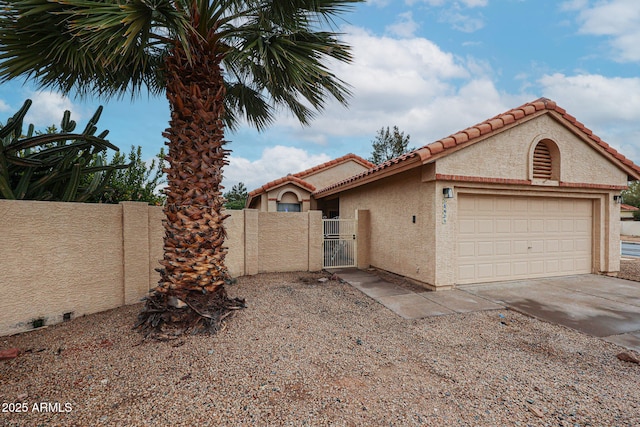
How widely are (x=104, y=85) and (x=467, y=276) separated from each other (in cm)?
994

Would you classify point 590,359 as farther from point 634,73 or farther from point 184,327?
point 634,73

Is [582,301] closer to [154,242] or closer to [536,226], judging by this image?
[536,226]

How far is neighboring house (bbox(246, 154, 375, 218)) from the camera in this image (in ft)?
54.2

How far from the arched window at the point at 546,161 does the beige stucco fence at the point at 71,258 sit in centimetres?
1035

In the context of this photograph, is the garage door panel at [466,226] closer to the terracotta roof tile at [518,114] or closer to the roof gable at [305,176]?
the terracotta roof tile at [518,114]

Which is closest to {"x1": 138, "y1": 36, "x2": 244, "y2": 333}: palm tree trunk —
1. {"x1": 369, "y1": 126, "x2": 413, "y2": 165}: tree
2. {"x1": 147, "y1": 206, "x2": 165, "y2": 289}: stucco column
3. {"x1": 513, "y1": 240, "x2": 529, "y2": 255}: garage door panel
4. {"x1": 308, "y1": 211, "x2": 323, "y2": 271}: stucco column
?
{"x1": 147, "y1": 206, "x2": 165, "y2": 289}: stucco column

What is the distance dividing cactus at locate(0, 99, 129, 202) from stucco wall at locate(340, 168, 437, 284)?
765 centimetres

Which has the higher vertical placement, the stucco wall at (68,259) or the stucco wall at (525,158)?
the stucco wall at (525,158)

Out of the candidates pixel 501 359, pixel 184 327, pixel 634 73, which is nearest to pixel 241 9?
pixel 184 327

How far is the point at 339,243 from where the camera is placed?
1127 cm

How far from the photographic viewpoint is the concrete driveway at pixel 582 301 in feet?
16.8

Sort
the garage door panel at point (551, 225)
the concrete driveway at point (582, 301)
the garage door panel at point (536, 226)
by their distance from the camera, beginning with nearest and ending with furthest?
1. the concrete driveway at point (582, 301)
2. the garage door panel at point (536, 226)
3. the garage door panel at point (551, 225)

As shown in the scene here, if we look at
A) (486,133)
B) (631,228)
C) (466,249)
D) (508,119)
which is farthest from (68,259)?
(631,228)

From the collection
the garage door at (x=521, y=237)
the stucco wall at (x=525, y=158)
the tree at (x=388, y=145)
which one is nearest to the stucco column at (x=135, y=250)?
the stucco wall at (x=525, y=158)
